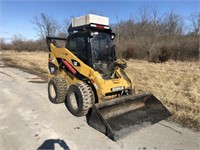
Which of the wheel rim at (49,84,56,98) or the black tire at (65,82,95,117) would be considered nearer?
the black tire at (65,82,95,117)

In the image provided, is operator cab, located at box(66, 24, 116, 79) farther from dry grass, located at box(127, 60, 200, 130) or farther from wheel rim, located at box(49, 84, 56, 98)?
dry grass, located at box(127, 60, 200, 130)

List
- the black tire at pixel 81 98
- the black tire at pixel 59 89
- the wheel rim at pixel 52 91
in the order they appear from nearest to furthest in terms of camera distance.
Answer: the black tire at pixel 81 98, the black tire at pixel 59 89, the wheel rim at pixel 52 91

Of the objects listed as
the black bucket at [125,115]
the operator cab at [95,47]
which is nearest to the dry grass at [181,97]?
the black bucket at [125,115]

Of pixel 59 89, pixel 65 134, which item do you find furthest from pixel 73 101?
pixel 65 134

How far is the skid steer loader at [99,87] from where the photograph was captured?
3922mm

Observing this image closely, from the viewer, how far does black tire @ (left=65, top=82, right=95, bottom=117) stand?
4.27 m

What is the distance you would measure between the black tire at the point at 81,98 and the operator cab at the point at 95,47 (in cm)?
60

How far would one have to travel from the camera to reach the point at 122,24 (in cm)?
3203

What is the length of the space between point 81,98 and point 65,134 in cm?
88

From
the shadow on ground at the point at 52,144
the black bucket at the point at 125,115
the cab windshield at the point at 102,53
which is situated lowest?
the shadow on ground at the point at 52,144

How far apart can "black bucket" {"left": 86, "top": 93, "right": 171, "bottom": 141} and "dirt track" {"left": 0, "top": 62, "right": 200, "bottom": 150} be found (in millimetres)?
129

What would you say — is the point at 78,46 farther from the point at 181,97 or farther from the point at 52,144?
the point at 181,97

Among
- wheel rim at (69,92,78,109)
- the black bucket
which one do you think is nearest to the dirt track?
the black bucket

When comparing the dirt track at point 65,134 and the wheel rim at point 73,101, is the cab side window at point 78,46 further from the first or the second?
the dirt track at point 65,134
